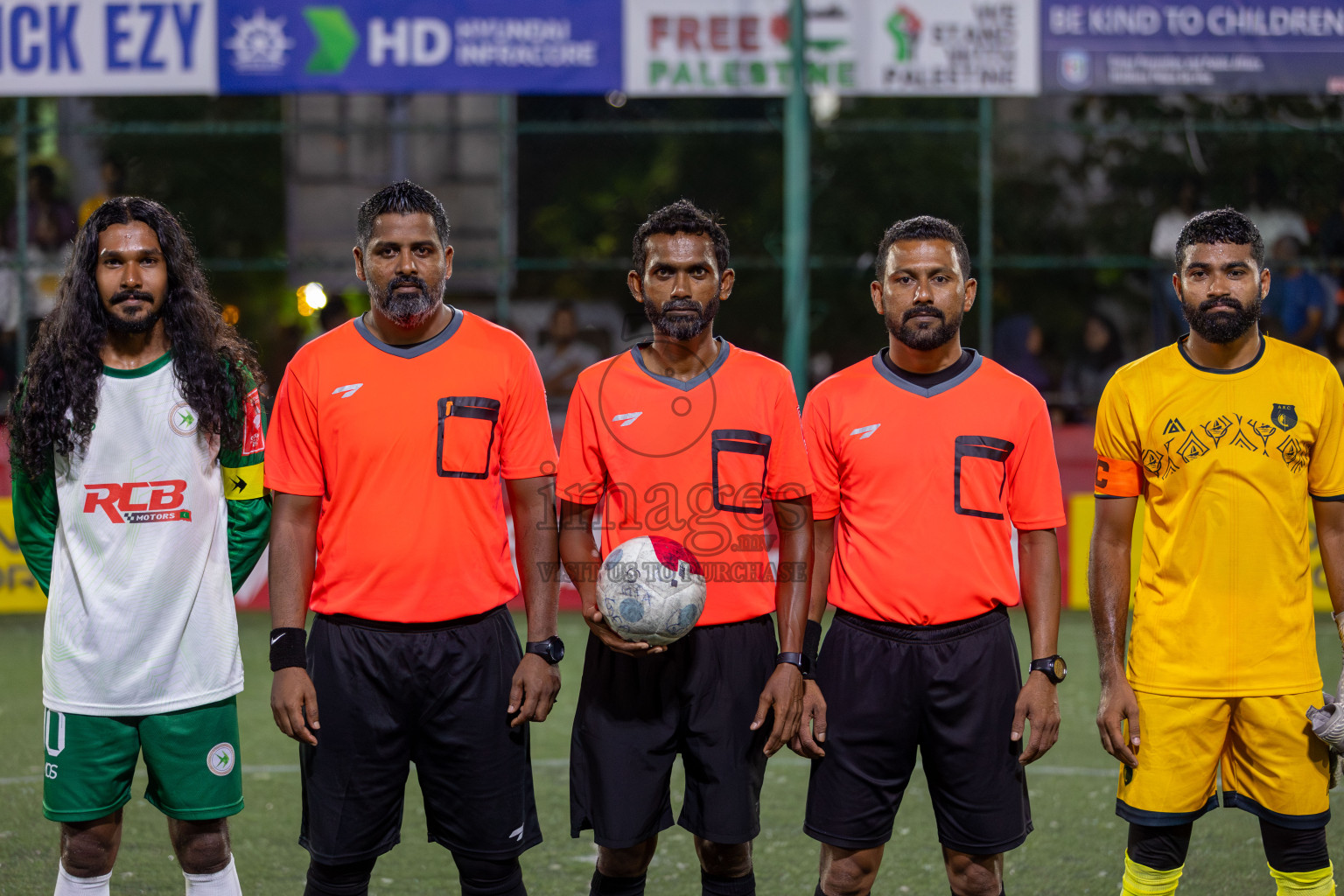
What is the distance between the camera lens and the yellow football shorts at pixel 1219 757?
3.74m

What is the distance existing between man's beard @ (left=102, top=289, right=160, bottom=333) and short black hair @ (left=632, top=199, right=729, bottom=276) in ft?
4.32

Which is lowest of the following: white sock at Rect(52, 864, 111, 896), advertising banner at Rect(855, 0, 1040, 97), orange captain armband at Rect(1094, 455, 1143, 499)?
white sock at Rect(52, 864, 111, 896)

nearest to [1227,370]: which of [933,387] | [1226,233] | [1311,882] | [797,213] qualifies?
[1226,233]

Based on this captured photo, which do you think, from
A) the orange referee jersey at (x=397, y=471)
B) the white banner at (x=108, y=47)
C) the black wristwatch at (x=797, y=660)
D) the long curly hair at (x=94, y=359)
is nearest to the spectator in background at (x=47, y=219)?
the white banner at (x=108, y=47)

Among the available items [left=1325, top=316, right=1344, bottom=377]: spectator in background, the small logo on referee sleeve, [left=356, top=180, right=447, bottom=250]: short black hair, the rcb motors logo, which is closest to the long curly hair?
[left=356, top=180, right=447, bottom=250]: short black hair

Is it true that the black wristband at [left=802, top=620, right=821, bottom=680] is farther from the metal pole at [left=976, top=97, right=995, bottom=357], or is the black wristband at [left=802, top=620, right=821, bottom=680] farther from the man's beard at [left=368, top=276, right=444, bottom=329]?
the metal pole at [left=976, top=97, right=995, bottom=357]

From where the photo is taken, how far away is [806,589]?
12.1 feet

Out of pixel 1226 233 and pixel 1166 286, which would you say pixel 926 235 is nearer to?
pixel 1226 233

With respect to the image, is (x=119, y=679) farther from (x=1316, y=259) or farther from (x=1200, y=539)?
(x=1316, y=259)

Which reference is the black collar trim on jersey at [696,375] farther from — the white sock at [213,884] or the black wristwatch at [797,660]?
the white sock at [213,884]

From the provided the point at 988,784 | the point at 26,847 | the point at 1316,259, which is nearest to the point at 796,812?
the point at 988,784

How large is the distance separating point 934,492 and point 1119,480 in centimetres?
56

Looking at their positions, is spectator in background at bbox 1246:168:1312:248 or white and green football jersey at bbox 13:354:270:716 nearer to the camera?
white and green football jersey at bbox 13:354:270:716

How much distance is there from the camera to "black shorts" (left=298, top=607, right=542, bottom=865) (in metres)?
3.65
